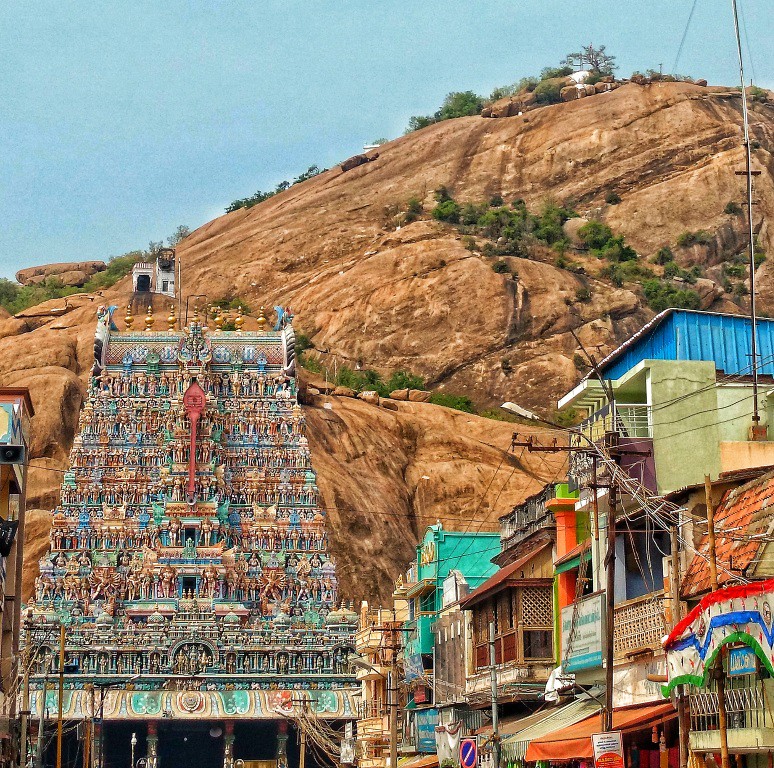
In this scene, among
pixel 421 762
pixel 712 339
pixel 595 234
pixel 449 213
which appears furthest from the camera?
pixel 449 213

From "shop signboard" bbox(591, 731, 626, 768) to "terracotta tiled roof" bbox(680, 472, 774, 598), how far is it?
11.9 ft

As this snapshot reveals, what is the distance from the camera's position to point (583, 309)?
144 m

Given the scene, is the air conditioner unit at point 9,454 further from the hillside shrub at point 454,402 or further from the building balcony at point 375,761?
the hillside shrub at point 454,402

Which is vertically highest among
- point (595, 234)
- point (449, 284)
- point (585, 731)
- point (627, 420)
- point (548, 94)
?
point (548, 94)

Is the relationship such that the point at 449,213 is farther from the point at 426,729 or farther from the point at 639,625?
the point at 639,625

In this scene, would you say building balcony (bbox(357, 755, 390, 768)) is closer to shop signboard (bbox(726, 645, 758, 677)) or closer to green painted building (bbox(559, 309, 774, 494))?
green painted building (bbox(559, 309, 774, 494))

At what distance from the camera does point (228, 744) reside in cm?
8188

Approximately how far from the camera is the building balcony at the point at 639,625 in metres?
36.6

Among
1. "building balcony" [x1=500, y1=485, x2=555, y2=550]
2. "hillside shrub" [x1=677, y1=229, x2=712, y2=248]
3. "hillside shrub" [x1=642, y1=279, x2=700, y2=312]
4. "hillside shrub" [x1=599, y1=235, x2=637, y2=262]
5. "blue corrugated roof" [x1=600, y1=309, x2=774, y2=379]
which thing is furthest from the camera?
"hillside shrub" [x1=677, y1=229, x2=712, y2=248]

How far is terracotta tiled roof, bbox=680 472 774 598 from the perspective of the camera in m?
32.3

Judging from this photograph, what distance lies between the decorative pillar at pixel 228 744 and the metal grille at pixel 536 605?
37673 mm

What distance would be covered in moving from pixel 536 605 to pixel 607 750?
15.1 meters

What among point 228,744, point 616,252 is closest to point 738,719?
point 228,744

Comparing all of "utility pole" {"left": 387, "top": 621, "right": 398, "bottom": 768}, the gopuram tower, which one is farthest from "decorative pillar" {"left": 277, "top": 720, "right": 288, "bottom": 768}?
"utility pole" {"left": 387, "top": 621, "right": 398, "bottom": 768}
